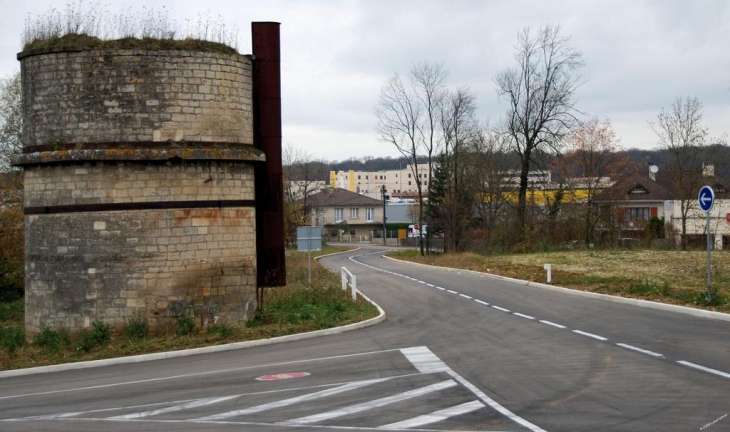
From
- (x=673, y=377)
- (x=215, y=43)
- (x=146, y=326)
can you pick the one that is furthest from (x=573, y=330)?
(x=215, y=43)

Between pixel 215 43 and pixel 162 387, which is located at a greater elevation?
pixel 215 43

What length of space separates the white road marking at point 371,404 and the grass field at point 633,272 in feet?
34.7

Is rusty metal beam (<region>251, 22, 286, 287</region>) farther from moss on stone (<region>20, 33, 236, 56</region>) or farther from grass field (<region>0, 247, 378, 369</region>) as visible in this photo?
moss on stone (<region>20, 33, 236, 56</region>)

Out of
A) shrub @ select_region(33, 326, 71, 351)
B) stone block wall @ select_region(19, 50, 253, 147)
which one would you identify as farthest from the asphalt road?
stone block wall @ select_region(19, 50, 253, 147)

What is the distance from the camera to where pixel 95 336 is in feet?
57.6

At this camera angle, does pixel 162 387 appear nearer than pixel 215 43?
Yes

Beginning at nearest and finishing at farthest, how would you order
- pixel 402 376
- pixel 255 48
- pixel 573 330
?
1. pixel 402 376
2. pixel 573 330
3. pixel 255 48

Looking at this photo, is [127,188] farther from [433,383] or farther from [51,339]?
[433,383]

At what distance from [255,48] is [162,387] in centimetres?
1024

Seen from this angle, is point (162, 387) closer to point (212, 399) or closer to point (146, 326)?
point (212, 399)

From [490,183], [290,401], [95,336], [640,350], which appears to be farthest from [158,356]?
[490,183]

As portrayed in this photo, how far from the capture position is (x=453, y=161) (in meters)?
65.4

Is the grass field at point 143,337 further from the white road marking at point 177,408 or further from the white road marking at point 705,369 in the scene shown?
the white road marking at point 705,369

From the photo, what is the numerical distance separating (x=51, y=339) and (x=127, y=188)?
12.9 ft
